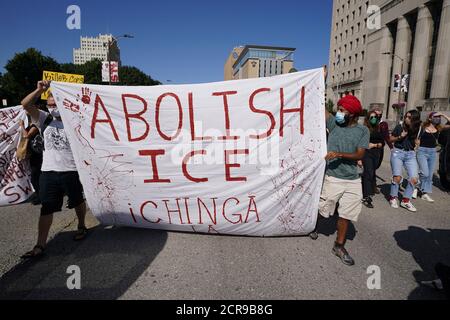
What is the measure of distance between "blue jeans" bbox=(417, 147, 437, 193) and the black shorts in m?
5.89

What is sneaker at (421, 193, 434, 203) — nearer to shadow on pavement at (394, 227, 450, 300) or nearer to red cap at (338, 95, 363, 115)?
shadow on pavement at (394, 227, 450, 300)

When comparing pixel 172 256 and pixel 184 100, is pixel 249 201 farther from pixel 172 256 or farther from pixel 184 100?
pixel 184 100

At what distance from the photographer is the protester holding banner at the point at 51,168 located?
10.2 ft

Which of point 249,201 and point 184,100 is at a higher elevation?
point 184,100

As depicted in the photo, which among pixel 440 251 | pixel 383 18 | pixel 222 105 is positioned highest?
pixel 383 18

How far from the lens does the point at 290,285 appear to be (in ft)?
8.37

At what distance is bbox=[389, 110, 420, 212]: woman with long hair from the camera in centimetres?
475

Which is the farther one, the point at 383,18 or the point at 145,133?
the point at 383,18

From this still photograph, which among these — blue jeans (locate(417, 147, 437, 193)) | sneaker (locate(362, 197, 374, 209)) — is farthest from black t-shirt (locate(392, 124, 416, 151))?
sneaker (locate(362, 197, 374, 209))

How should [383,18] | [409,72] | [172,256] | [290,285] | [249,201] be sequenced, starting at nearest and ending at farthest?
[290,285] → [172,256] → [249,201] → [409,72] → [383,18]

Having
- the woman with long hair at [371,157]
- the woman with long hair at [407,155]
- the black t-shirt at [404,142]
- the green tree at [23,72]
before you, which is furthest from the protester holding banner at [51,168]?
the green tree at [23,72]

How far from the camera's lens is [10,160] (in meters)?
4.73
